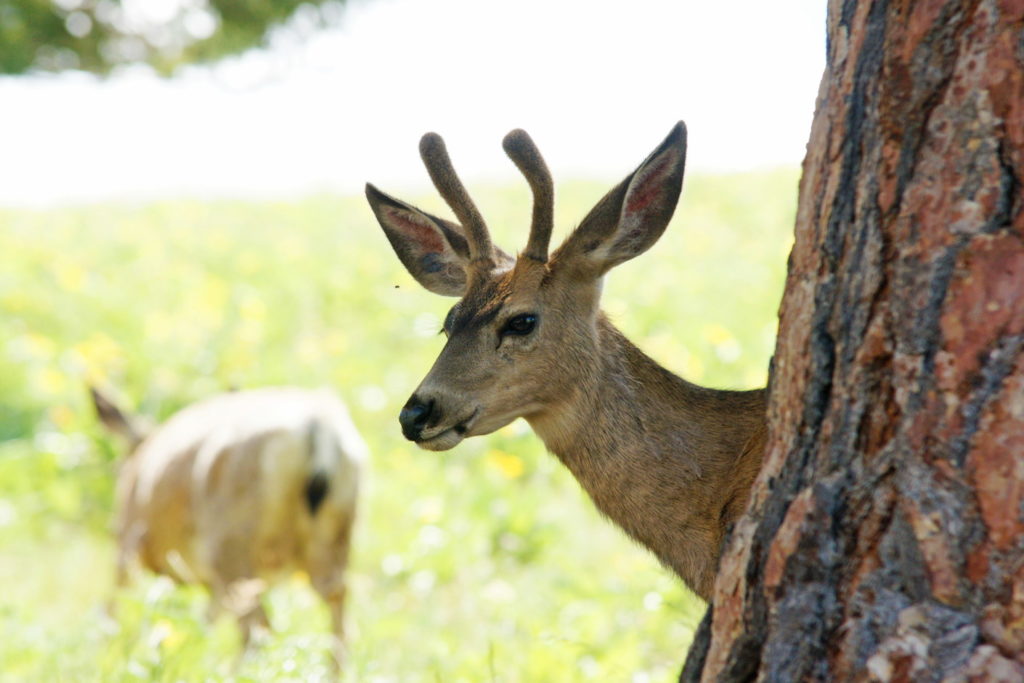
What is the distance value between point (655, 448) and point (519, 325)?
1.82ft

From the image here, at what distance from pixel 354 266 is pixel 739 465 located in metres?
9.13

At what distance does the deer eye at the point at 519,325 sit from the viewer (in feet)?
11.8

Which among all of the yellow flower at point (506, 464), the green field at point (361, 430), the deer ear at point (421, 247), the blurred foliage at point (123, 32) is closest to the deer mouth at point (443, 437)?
the green field at point (361, 430)

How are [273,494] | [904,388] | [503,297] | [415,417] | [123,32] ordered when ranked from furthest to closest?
[123,32] → [273,494] → [503,297] → [415,417] → [904,388]

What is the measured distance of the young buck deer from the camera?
131 inches

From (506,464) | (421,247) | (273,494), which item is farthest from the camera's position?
(506,464)

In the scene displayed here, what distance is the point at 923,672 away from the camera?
205 cm

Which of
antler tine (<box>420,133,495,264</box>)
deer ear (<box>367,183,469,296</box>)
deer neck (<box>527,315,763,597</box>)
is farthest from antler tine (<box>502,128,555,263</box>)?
deer ear (<box>367,183,469,296</box>)

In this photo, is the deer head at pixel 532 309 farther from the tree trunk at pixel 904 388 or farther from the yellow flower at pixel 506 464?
the yellow flower at pixel 506 464

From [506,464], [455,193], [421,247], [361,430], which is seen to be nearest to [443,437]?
[455,193]

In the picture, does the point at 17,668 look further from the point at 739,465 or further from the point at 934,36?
the point at 934,36

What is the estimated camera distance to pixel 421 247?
420 centimetres

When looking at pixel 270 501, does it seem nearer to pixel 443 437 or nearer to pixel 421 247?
pixel 421 247

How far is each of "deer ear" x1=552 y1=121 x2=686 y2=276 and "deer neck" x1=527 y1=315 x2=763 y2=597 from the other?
0.25 meters
